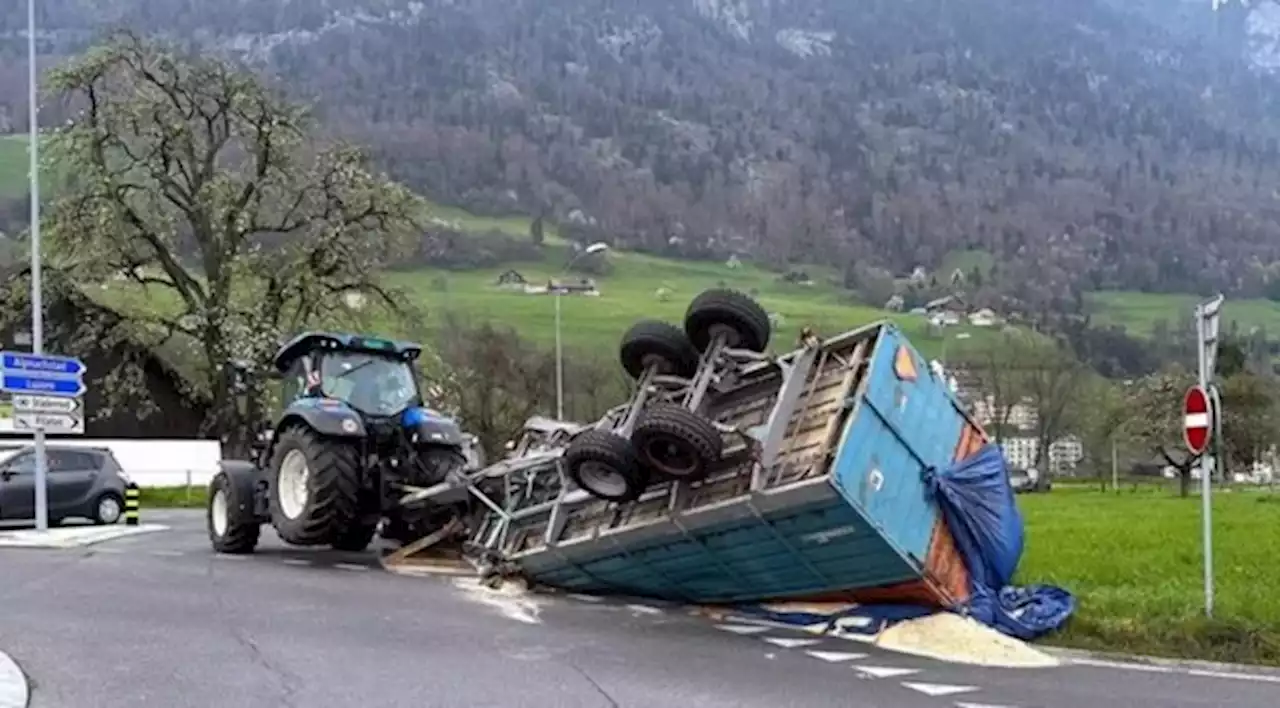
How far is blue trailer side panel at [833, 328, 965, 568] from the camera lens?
11562 millimetres

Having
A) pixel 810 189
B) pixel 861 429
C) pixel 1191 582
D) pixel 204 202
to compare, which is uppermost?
pixel 810 189

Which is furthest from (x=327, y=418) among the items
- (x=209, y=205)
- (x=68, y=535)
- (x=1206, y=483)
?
(x=209, y=205)

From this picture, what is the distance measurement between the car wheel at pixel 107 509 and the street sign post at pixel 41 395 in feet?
9.39

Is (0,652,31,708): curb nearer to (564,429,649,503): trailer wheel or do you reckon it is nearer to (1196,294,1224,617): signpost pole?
(564,429,649,503): trailer wheel

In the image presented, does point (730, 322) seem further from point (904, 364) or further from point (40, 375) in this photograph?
point (40, 375)

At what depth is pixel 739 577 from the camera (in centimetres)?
1277

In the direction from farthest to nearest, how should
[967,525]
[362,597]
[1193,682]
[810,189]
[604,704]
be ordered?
[810,189], [362,597], [967,525], [1193,682], [604,704]

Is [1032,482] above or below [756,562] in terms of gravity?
below

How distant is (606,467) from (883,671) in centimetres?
334

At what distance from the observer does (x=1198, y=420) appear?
11984 millimetres

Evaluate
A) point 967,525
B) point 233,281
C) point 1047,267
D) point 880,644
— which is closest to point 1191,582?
point 967,525

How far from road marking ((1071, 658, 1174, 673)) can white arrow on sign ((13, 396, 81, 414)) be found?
697 inches

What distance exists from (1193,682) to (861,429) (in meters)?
3.04

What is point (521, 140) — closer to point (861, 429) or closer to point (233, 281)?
point (233, 281)
